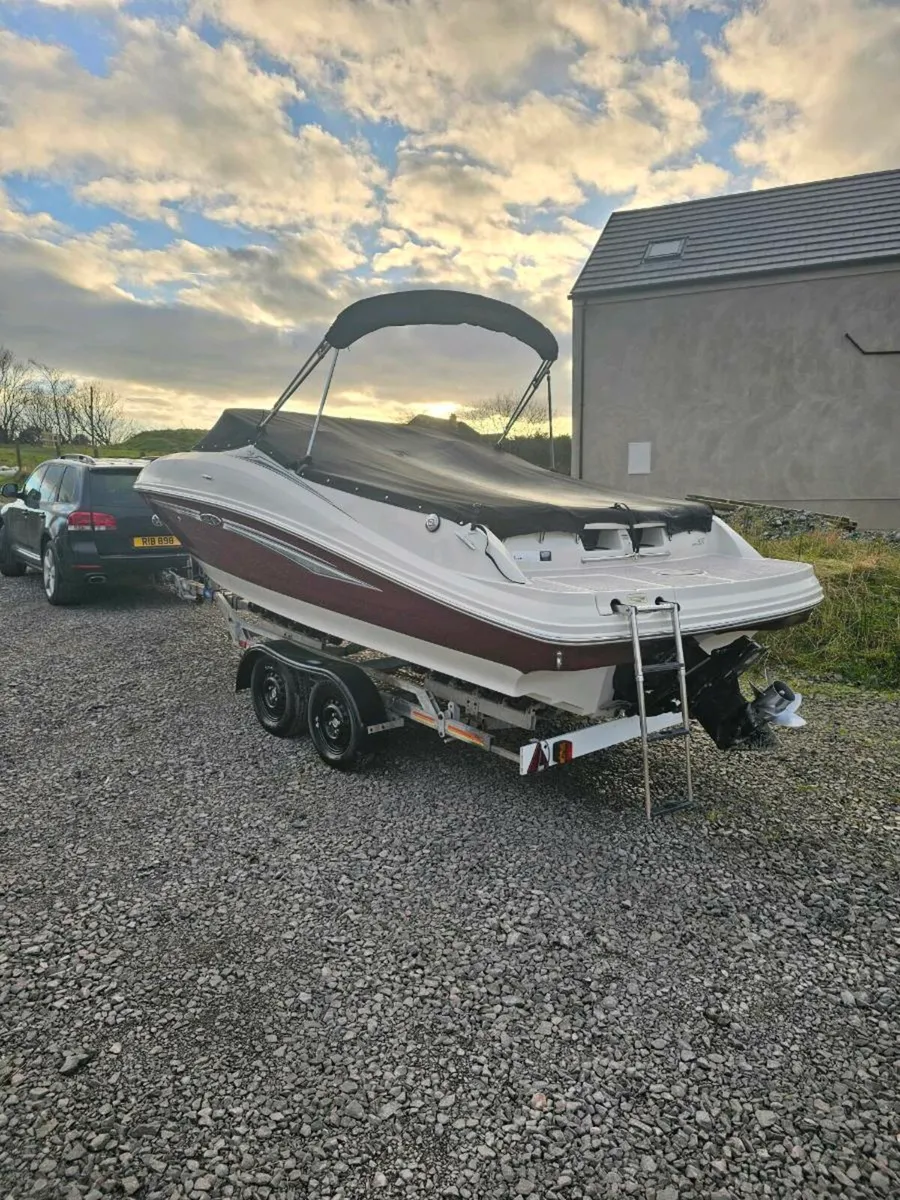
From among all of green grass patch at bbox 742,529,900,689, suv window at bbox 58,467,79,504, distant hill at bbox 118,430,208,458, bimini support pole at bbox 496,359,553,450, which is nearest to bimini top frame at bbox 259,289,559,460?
bimini support pole at bbox 496,359,553,450

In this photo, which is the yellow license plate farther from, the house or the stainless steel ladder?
the house

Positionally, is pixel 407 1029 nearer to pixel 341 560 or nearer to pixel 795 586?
pixel 341 560

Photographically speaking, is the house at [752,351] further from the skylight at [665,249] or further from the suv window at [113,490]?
the suv window at [113,490]

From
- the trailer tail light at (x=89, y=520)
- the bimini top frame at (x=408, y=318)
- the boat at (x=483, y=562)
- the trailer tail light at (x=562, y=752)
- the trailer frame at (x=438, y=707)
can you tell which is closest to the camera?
the boat at (x=483, y=562)

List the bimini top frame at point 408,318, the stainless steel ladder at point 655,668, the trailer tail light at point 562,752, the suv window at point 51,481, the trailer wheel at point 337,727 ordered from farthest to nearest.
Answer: the suv window at point 51,481, the bimini top frame at point 408,318, the trailer wheel at point 337,727, the trailer tail light at point 562,752, the stainless steel ladder at point 655,668

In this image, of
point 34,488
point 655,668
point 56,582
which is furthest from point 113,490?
point 655,668

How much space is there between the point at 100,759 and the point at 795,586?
398cm

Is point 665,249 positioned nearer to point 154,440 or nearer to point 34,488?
point 34,488

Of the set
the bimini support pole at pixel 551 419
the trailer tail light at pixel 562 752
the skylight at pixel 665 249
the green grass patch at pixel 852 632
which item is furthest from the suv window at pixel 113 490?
the skylight at pixel 665 249

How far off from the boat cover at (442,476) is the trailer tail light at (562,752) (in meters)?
1.00

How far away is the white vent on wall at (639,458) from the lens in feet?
50.6

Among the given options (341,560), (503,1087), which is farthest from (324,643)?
(503,1087)

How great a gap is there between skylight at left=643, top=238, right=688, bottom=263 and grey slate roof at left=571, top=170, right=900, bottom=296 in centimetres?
10

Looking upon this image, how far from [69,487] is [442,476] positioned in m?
5.32
